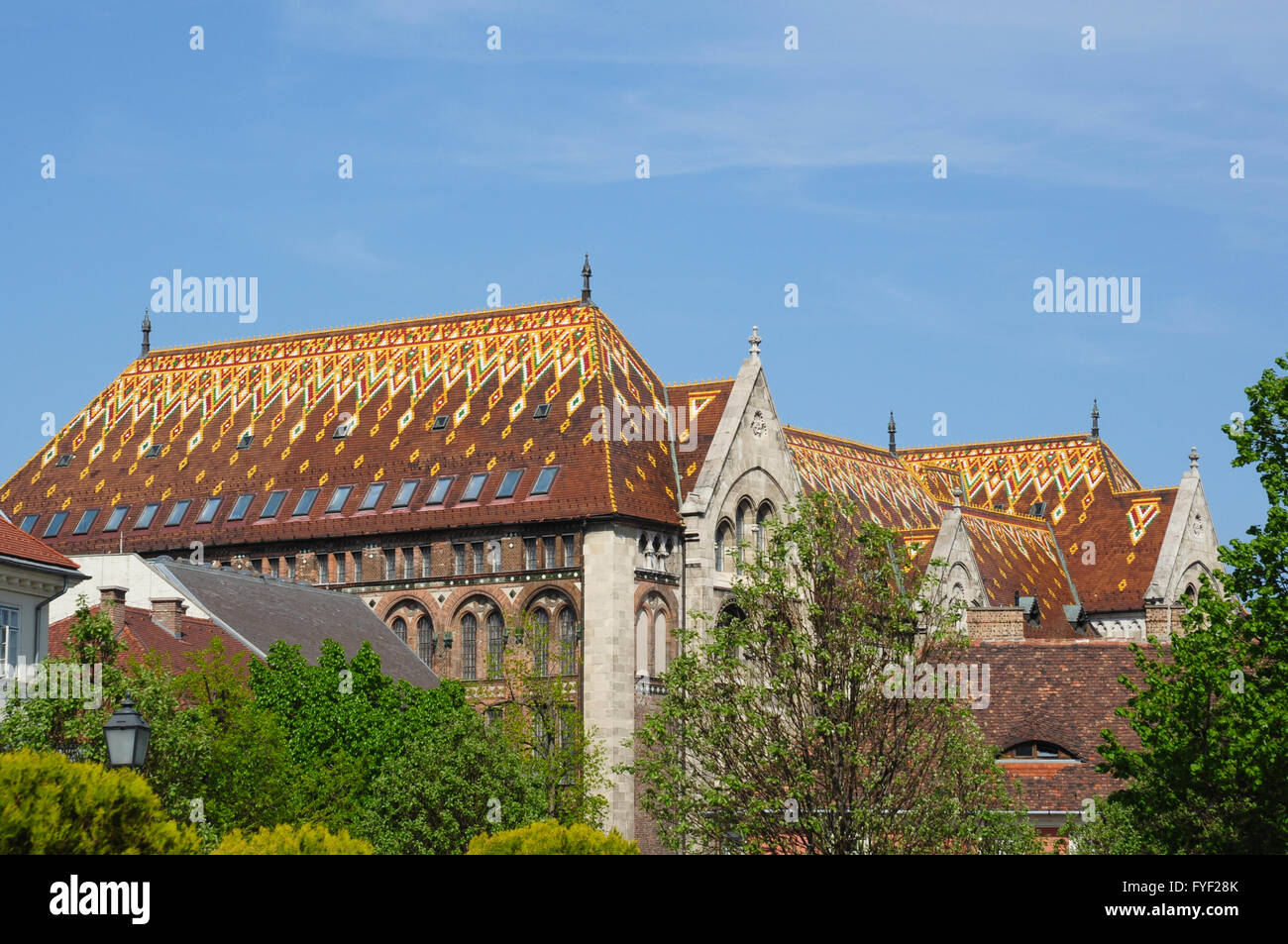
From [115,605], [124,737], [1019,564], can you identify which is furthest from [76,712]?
[1019,564]

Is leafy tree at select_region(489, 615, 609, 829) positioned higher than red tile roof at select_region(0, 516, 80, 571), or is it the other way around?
red tile roof at select_region(0, 516, 80, 571)

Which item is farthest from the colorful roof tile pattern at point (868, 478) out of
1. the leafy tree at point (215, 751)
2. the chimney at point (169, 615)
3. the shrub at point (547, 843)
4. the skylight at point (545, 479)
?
the shrub at point (547, 843)

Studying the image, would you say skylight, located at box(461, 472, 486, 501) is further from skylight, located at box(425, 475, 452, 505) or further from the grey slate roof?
the grey slate roof

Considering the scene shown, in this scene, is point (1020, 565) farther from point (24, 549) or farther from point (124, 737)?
point (124, 737)

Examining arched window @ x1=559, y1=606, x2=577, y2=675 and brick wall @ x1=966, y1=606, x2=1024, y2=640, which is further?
brick wall @ x1=966, y1=606, x2=1024, y2=640

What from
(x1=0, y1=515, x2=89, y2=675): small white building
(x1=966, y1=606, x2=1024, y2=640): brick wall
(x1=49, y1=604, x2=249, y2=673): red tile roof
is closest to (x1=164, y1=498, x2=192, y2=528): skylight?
(x1=49, y1=604, x2=249, y2=673): red tile roof

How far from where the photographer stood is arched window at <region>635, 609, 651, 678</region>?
84625mm

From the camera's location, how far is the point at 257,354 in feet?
335

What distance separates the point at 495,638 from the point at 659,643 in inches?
254

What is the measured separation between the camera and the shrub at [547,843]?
37.1m

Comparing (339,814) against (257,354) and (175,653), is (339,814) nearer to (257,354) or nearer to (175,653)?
(175,653)

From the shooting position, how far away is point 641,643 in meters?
85.0

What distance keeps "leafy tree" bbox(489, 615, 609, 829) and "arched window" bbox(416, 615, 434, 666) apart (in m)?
3.76
